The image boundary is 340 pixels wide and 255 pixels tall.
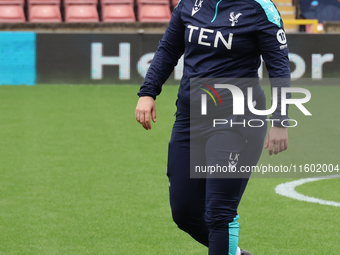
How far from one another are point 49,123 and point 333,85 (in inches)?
293

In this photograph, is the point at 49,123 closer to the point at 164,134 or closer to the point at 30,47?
the point at 164,134

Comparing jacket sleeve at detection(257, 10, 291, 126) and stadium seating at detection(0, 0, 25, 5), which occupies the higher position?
stadium seating at detection(0, 0, 25, 5)

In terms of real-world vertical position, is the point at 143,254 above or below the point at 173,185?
below

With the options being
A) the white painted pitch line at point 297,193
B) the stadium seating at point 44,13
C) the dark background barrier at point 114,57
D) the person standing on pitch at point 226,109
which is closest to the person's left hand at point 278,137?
the person standing on pitch at point 226,109

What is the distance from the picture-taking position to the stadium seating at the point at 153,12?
1761cm

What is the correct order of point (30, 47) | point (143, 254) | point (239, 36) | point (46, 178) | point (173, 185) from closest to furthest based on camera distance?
point (239, 36) → point (173, 185) → point (143, 254) → point (46, 178) → point (30, 47)

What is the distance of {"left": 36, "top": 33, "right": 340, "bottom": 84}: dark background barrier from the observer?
1366 cm

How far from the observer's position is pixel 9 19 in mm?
17031

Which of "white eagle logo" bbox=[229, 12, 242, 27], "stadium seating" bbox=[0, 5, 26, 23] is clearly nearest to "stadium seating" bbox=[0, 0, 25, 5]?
"stadium seating" bbox=[0, 5, 26, 23]

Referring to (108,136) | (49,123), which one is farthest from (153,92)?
(49,123)

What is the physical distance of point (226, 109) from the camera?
300 cm

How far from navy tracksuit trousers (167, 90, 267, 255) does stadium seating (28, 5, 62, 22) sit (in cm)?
1473

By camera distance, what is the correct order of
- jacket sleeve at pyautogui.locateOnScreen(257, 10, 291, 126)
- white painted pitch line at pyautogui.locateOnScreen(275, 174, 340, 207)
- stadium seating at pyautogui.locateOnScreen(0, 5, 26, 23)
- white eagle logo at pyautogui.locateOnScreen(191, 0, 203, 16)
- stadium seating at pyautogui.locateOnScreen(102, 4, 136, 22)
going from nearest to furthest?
jacket sleeve at pyautogui.locateOnScreen(257, 10, 291, 126), white eagle logo at pyautogui.locateOnScreen(191, 0, 203, 16), white painted pitch line at pyautogui.locateOnScreen(275, 174, 340, 207), stadium seating at pyautogui.locateOnScreen(0, 5, 26, 23), stadium seating at pyautogui.locateOnScreen(102, 4, 136, 22)

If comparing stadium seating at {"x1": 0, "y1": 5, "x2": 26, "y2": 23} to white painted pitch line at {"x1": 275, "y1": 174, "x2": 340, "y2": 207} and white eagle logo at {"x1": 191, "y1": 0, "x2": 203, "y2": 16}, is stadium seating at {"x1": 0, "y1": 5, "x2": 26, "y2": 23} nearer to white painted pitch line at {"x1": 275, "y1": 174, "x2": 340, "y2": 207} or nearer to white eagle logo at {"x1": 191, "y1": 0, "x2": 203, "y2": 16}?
white painted pitch line at {"x1": 275, "y1": 174, "x2": 340, "y2": 207}
